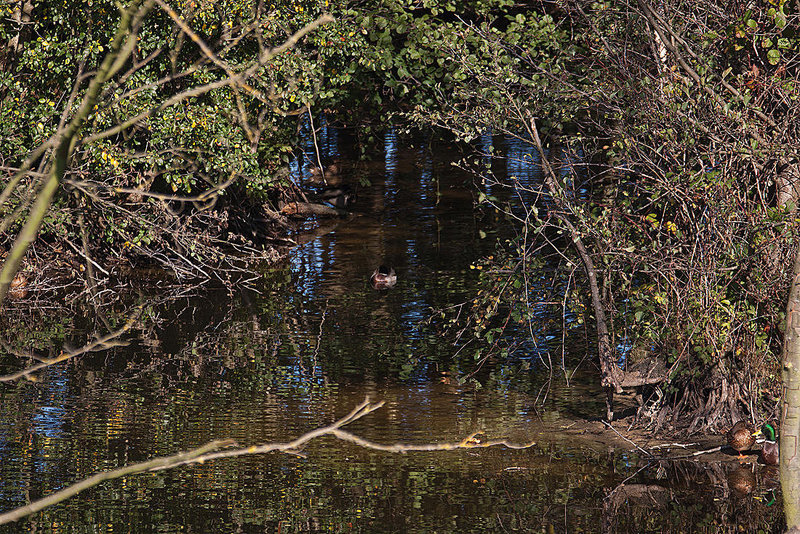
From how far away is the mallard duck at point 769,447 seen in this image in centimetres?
810

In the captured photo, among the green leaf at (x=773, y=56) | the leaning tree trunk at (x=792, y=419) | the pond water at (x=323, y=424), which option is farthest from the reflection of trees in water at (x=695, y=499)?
the green leaf at (x=773, y=56)

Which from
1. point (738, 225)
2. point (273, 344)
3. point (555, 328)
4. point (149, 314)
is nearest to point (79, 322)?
point (149, 314)

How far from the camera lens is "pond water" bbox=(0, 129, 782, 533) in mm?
7434

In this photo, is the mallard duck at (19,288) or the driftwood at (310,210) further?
the driftwood at (310,210)

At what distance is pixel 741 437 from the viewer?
8.17 meters

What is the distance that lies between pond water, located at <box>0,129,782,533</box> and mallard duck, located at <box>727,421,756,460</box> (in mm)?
147

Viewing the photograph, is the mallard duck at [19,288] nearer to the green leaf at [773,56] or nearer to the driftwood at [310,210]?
the driftwood at [310,210]

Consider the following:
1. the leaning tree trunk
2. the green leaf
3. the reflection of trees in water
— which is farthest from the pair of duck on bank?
the leaning tree trunk

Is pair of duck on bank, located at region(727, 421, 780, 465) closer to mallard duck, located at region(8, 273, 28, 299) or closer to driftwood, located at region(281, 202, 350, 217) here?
mallard duck, located at region(8, 273, 28, 299)

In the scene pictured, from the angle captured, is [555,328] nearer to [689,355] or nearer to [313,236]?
[689,355]

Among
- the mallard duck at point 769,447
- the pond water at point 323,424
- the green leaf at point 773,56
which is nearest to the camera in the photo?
the pond water at point 323,424

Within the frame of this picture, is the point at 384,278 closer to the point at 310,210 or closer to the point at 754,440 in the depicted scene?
the point at 310,210

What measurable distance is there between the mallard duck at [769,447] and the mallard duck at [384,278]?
294 inches

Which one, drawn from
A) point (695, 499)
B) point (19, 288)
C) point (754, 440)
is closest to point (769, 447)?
point (754, 440)
